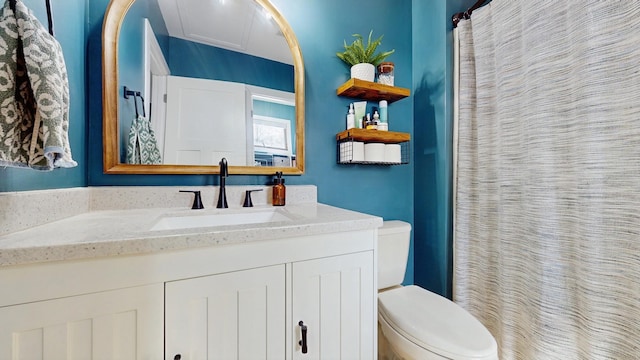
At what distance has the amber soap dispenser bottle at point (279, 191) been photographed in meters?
1.20

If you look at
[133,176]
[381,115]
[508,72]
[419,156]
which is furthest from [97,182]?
[508,72]

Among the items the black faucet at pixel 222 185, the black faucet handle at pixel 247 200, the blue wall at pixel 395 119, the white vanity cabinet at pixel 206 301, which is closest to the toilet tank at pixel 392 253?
the blue wall at pixel 395 119

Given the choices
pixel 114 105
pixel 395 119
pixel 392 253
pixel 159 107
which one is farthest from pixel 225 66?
pixel 392 253

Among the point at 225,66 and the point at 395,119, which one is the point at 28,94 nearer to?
the point at 225,66

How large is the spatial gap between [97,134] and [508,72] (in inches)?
71.6

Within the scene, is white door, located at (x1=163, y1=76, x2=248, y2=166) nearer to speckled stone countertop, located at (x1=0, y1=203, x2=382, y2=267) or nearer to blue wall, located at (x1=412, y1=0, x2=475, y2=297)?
speckled stone countertop, located at (x1=0, y1=203, x2=382, y2=267)

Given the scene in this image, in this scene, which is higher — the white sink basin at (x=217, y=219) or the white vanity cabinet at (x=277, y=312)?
the white sink basin at (x=217, y=219)

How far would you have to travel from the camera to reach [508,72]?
3.86 feet

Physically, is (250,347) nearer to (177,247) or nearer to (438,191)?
(177,247)

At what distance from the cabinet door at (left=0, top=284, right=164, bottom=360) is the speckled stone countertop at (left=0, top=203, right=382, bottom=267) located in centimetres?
9

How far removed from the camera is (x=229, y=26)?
1.18 m

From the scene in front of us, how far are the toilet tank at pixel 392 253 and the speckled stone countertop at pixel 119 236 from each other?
49cm

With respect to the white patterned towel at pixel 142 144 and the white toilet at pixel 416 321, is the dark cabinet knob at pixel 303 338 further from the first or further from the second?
the white patterned towel at pixel 142 144

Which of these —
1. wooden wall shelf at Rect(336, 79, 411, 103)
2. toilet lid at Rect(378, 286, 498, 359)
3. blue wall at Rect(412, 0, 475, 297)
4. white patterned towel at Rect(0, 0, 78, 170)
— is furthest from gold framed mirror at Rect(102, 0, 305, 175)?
blue wall at Rect(412, 0, 475, 297)
